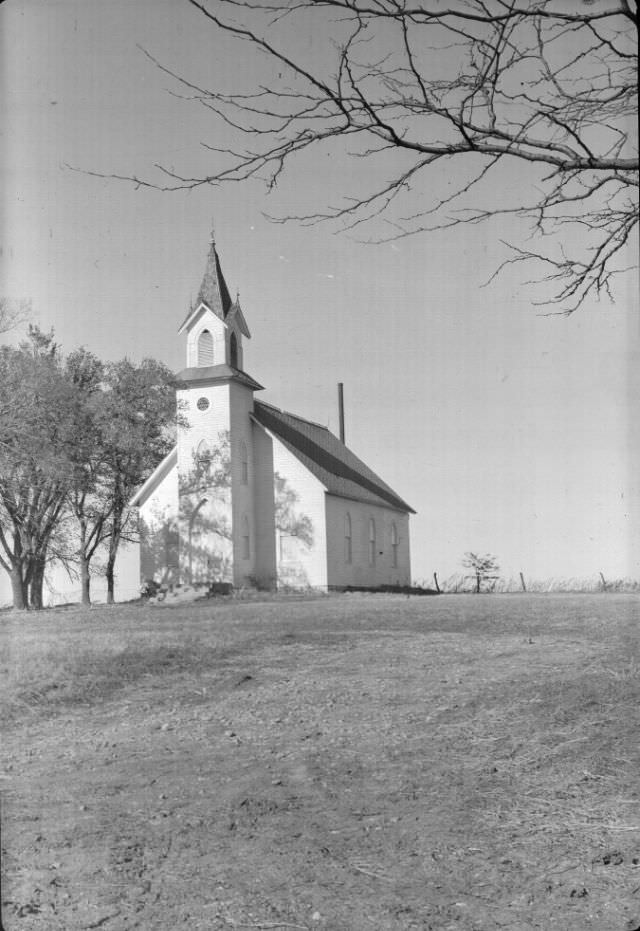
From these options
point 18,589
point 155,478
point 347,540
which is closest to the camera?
point 18,589

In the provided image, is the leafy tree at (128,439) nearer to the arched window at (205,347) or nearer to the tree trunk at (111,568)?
the tree trunk at (111,568)

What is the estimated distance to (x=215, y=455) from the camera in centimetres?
1059

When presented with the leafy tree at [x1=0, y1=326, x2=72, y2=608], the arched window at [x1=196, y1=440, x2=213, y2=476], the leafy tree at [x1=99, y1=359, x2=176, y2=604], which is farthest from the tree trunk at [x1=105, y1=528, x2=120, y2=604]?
the leafy tree at [x1=0, y1=326, x2=72, y2=608]

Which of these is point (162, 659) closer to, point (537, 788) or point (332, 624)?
Answer: point (332, 624)

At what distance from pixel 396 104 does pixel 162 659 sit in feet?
19.9

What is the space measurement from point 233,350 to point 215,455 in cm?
558

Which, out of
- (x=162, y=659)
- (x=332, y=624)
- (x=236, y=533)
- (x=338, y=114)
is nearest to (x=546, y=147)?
(x=338, y=114)

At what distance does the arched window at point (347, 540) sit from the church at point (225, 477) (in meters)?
8.42

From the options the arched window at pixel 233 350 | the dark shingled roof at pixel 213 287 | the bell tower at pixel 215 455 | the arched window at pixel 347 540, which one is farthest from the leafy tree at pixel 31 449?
the arched window at pixel 347 540

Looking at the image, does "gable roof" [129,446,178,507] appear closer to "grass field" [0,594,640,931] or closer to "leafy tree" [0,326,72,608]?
"grass field" [0,594,640,931]

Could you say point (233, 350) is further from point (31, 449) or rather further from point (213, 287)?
point (31, 449)

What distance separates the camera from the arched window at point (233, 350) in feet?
15.9

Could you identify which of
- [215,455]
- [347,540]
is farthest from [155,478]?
[347,540]

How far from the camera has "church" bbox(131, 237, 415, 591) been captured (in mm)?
5418
